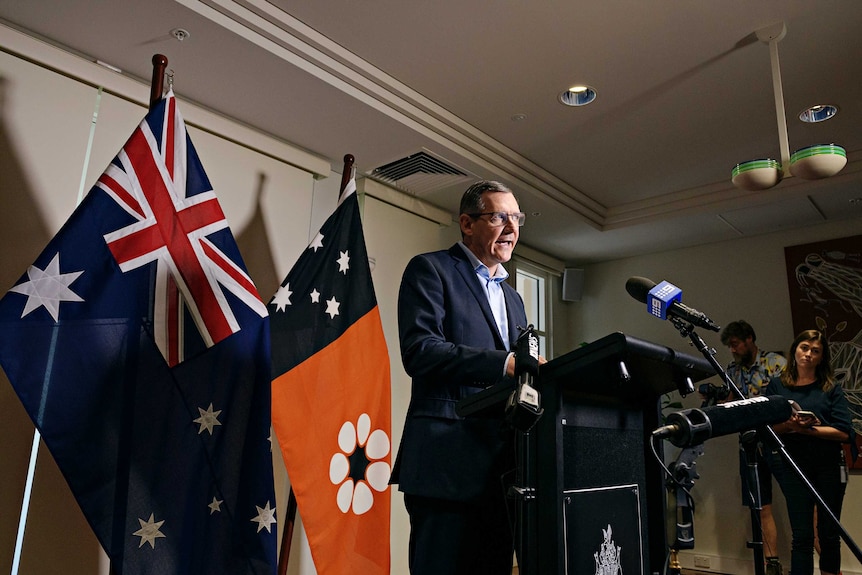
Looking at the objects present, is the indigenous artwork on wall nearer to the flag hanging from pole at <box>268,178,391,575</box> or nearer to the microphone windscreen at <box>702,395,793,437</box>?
the flag hanging from pole at <box>268,178,391,575</box>

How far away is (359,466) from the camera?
247 cm

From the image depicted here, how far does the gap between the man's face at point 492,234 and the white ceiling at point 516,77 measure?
1325mm

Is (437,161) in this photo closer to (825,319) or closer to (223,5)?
(223,5)

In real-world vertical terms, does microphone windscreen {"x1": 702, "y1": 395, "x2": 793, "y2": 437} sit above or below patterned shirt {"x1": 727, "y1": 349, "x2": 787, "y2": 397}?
below

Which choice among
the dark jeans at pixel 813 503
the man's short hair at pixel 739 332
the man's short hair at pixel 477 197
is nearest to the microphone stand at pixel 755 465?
the man's short hair at pixel 477 197

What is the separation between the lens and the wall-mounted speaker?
5.80 m

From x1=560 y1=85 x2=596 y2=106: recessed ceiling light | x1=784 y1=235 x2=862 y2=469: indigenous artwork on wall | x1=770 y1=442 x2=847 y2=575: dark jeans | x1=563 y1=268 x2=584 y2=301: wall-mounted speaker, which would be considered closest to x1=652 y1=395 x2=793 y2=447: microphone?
x1=560 y1=85 x2=596 y2=106: recessed ceiling light

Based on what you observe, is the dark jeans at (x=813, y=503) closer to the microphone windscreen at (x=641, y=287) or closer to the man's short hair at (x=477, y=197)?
the microphone windscreen at (x=641, y=287)

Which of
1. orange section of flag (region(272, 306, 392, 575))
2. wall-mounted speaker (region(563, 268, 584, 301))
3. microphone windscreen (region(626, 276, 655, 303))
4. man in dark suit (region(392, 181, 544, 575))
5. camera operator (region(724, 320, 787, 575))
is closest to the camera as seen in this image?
man in dark suit (region(392, 181, 544, 575))

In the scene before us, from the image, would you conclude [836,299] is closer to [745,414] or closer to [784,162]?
[784,162]

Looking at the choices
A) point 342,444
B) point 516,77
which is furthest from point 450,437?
point 516,77

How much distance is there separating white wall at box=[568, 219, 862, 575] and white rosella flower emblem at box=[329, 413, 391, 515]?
315cm

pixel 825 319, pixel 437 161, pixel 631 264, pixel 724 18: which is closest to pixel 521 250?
A: pixel 631 264

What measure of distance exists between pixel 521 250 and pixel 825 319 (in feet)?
7.73
